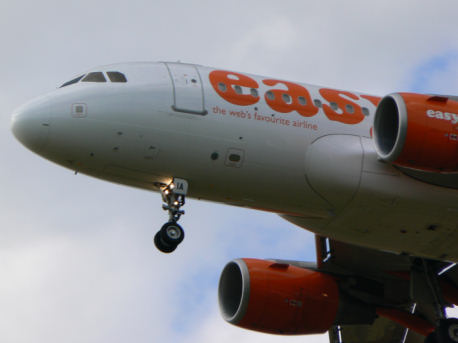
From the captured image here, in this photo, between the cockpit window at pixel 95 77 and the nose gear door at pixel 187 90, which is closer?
the nose gear door at pixel 187 90

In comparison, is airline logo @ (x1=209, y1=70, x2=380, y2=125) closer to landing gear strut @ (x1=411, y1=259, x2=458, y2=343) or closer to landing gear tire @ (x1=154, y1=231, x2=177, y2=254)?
landing gear tire @ (x1=154, y1=231, x2=177, y2=254)

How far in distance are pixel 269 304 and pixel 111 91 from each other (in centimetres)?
705

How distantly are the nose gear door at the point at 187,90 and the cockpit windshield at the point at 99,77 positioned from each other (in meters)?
1.10

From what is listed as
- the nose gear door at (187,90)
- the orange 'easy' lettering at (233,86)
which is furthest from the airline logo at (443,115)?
the nose gear door at (187,90)

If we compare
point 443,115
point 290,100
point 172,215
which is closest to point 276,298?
point 172,215

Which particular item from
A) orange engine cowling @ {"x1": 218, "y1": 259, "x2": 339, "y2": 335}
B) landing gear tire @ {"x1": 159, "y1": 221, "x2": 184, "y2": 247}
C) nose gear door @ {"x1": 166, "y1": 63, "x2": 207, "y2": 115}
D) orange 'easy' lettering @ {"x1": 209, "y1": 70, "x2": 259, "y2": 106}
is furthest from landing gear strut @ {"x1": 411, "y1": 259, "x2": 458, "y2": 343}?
nose gear door @ {"x1": 166, "y1": 63, "x2": 207, "y2": 115}

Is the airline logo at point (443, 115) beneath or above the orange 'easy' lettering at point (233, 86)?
beneath

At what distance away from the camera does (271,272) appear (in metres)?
27.2

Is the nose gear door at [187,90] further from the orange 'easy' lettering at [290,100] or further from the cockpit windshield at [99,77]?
the orange 'easy' lettering at [290,100]

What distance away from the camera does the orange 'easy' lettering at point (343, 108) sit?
2423 centimetres

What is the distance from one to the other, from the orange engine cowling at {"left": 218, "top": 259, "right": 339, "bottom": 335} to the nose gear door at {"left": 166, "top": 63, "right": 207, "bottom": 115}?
5.51 meters

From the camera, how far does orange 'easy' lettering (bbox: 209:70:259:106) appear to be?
2356 cm

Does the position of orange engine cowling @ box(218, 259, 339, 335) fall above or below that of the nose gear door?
below

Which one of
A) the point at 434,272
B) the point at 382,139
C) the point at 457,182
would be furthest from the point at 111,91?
the point at 434,272
